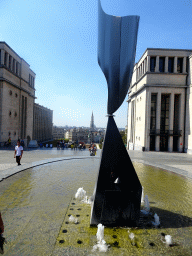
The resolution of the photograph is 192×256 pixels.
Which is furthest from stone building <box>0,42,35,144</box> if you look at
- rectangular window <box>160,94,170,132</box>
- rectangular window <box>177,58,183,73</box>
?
rectangular window <box>177,58,183,73</box>

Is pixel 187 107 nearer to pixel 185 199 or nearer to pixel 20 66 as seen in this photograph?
pixel 185 199

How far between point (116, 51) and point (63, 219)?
4.82 m

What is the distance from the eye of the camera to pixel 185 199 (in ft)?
21.8

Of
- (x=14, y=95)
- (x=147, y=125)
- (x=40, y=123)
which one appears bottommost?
(x=147, y=125)

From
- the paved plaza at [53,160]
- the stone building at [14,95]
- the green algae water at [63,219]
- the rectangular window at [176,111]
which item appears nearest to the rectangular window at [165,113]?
the rectangular window at [176,111]

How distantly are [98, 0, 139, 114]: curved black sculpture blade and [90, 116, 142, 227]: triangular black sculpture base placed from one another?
57.8 inches

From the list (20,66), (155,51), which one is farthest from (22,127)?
(155,51)

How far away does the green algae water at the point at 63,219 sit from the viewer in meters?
3.63

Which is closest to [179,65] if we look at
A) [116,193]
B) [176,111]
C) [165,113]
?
[176,111]

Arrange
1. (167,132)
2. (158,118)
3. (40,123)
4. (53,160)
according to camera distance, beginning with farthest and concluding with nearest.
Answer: (40,123) < (167,132) < (158,118) < (53,160)

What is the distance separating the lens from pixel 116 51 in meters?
5.28

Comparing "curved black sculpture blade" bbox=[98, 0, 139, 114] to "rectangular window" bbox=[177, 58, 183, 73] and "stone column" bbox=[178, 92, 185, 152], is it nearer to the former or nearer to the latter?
"stone column" bbox=[178, 92, 185, 152]

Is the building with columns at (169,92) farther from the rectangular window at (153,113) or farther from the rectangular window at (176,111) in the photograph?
the rectangular window at (153,113)

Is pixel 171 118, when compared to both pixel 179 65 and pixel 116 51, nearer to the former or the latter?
pixel 179 65
